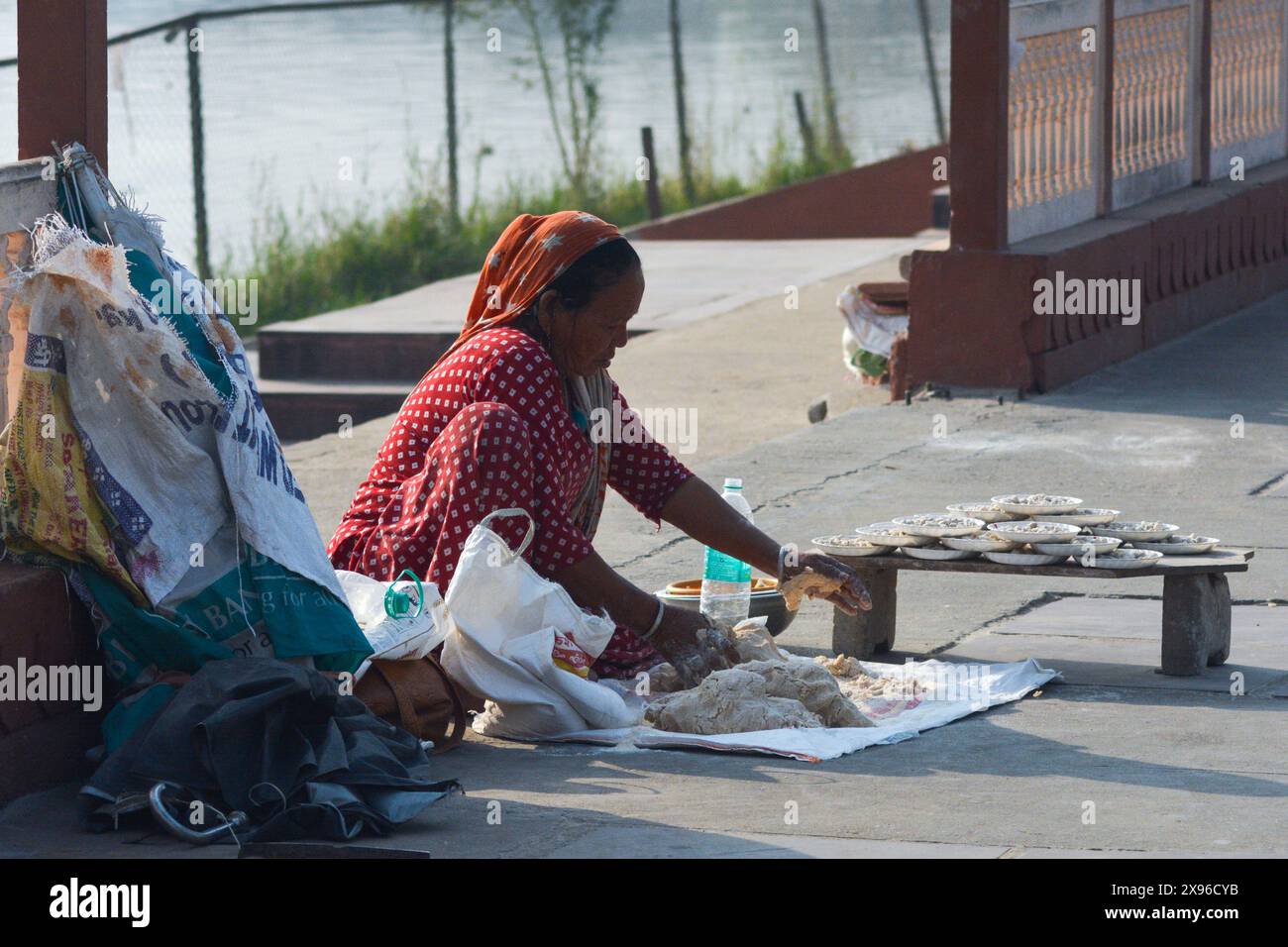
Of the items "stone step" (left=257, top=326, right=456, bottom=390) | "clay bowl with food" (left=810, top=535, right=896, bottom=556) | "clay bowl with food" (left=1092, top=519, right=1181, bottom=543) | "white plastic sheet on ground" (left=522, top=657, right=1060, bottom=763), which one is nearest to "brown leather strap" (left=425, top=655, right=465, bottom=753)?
"white plastic sheet on ground" (left=522, top=657, right=1060, bottom=763)

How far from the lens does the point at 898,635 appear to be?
6465 mm

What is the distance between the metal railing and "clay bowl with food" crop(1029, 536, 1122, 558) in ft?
15.2

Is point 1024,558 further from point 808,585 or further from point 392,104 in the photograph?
point 392,104

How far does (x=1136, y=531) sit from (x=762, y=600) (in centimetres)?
104

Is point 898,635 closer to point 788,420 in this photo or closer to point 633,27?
point 788,420

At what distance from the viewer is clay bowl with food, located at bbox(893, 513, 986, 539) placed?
6.00 metres

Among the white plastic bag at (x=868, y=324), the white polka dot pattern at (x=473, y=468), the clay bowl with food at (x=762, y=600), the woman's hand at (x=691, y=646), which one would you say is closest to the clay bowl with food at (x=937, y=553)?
the clay bowl with food at (x=762, y=600)

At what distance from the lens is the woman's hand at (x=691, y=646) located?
5590 millimetres

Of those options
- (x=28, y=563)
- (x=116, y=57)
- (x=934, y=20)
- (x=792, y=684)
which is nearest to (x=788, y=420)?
(x=792, y=684)

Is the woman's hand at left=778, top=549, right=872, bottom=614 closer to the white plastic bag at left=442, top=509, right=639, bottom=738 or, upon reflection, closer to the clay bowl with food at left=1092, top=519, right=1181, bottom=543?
the white plastic bag at left=442, top=509, right=639, bottom=738

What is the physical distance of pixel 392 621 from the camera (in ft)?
17.2

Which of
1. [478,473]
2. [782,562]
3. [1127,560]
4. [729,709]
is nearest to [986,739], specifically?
[729,709]

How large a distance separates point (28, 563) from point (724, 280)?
10.8 m

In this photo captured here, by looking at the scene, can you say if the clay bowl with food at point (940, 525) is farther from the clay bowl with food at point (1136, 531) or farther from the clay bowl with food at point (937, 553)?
the clay bowl with food at point (1136, 531)
